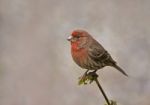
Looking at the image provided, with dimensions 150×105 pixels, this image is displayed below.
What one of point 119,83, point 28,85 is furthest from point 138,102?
point 28,85

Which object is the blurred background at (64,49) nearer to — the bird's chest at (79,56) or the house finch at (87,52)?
the house finch at (87,52)

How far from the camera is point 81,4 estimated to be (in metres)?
13.9

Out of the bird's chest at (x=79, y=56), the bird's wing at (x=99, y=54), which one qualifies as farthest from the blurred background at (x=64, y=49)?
the bird's chest at (x=79, y=56)

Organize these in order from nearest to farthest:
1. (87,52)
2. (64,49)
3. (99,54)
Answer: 1. (87,52)
2. (99,54)
3. (64,49)

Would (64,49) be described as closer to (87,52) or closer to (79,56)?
(87,52)

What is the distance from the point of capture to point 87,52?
5.02 meters

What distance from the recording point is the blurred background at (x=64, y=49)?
11250 millimetres

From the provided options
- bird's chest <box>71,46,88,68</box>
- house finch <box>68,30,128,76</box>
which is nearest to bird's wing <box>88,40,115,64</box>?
house finch <box>68,30,128,76</box>

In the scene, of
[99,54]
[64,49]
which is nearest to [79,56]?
[99,54]

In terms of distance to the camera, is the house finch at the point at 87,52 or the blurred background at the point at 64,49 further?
the blurred background at the point at 64,49

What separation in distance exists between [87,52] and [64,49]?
7232 mm

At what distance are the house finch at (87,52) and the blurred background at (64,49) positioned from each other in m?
5.81

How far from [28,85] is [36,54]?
3.16ft

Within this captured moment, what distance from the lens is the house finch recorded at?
4.57 meters
